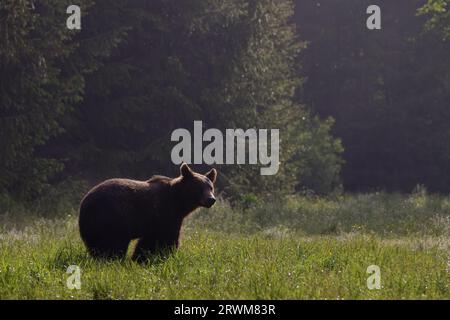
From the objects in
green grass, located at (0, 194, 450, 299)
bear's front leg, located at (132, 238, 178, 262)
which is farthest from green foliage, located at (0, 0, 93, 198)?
bear's front leg, located at (132, 238, 178, 262)

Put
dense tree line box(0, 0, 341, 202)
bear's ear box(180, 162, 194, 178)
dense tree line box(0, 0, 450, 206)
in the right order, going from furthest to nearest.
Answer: dense tree line box(0, 0, 341, 202), dense tree line box(0, 0, 450, 206), bear's ear box(180, 162, 194, 178)

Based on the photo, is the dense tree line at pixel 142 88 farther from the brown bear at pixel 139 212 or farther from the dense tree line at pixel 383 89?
the brown bear at pixel 139 212

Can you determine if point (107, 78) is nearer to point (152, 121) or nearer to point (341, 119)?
point (152, 121)

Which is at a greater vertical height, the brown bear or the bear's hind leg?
the brown bear

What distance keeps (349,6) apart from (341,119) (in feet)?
20.5

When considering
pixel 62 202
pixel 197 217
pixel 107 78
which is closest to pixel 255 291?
Answer: pixel 197 217

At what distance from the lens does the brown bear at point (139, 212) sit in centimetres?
927

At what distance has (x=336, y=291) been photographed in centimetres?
741

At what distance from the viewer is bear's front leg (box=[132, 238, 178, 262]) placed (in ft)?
31.7

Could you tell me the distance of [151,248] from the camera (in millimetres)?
9789

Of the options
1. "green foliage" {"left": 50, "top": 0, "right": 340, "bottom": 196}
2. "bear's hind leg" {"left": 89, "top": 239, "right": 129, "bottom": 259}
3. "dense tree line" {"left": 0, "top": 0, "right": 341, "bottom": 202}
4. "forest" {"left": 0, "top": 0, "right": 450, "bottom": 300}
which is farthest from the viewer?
"green foliage" {"left": 50, "top": 0, "right": 340, "bottom": 196}

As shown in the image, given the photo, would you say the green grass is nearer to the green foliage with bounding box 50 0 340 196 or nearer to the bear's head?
the bear's head

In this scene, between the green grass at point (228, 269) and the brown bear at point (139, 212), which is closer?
the green grass at point (228, 269)

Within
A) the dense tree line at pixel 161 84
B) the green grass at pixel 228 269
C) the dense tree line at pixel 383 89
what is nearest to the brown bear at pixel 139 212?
the green grass at pixel 228 269
